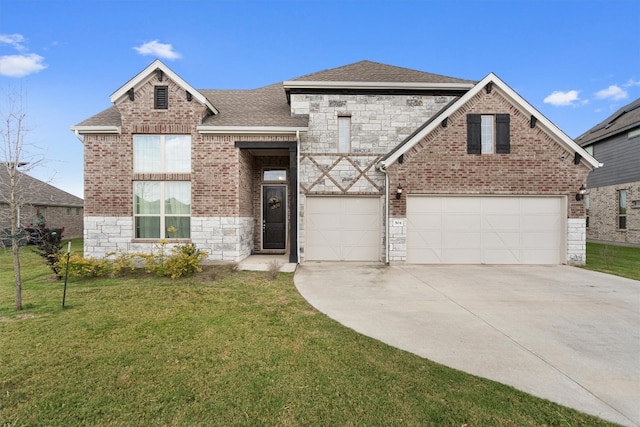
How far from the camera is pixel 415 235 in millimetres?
9430

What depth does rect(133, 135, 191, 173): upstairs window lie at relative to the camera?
898 cm

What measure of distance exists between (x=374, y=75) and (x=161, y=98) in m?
7.44

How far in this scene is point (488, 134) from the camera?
9.30m

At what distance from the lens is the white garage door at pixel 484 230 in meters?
9.38

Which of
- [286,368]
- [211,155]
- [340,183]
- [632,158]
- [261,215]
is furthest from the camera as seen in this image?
[632,158]

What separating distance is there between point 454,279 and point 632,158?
675 inches

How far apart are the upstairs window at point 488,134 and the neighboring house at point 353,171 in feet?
0.11

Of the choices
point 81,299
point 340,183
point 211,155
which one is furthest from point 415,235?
point 81,299

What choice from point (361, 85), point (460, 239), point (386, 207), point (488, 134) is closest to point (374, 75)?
point (361, 85)

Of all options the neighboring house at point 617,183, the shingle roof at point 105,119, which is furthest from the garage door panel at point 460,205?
the neighboring house at point 617,183

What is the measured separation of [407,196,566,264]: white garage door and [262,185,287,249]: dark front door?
15.7 feet

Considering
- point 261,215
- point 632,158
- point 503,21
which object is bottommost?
point 261,215

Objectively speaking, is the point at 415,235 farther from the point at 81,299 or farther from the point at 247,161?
the point at 81,299

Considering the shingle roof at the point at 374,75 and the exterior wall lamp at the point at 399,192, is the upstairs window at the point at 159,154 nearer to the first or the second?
the shingle roof at the point at 374,75
